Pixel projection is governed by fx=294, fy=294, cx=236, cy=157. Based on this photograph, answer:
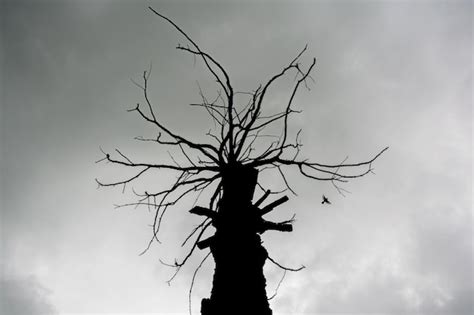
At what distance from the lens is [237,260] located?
2.59 metres

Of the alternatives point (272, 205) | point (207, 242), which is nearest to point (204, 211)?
point (207, 242)

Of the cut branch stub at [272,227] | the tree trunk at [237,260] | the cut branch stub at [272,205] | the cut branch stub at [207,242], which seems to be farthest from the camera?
the cut branch stub at [272,205]

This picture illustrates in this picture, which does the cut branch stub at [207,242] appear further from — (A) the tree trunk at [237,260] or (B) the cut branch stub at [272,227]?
(B) the cut branch stub at [272,227]

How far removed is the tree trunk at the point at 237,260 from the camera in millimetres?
2379

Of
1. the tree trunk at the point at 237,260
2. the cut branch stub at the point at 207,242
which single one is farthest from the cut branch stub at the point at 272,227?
the cut branch stub at the point at 207,242

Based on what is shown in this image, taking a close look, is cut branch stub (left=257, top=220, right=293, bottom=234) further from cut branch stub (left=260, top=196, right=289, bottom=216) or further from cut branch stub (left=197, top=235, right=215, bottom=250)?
cut branch stub (left=197, top=235, right=215, bottom=250)

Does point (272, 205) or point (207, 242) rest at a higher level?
point (272, 205)

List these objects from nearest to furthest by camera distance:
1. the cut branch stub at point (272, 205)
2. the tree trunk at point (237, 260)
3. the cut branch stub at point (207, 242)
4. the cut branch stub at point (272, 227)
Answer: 1. the tree trunk at point (237, 260)
2. the cut branch stub at point (207, 242)
3. the cut branch stub at point (272, 227)
4. the cut branch stub at point (272, 205)

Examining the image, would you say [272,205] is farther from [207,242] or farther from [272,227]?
[207,242]

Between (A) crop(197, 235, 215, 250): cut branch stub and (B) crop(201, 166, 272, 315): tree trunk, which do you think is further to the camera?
(A) crop(197, 235, 215, 250): cut branch stub

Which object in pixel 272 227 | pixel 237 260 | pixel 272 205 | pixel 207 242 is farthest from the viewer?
pixel 272 205

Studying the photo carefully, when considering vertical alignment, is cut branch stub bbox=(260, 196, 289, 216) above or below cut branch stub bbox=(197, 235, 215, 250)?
above

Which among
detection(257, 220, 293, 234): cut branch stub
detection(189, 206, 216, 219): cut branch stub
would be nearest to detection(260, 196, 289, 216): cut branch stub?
detection(257, 220, 293, 234): cut branch stub

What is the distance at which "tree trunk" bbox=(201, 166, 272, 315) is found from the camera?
2379 mm
